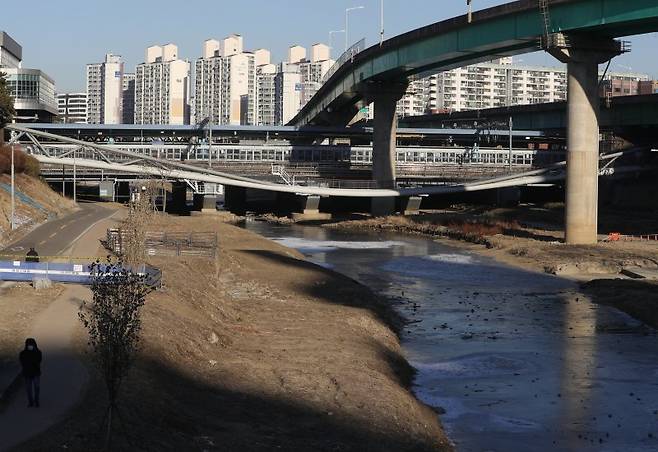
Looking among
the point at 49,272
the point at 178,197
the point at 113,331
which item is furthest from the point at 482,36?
the point at 113,331

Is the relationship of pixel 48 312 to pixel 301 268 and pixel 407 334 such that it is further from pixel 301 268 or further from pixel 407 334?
pixel 301 268

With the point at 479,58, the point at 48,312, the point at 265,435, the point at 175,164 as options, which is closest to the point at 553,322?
the point at 48,312

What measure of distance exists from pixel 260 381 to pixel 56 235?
132 feet

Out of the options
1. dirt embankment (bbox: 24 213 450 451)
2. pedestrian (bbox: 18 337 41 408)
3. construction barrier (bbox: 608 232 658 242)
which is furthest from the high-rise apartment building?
pedestrian (bbox: 18 337 41 408)

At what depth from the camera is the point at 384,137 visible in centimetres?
12225

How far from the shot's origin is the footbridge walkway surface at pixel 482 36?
2813 inches

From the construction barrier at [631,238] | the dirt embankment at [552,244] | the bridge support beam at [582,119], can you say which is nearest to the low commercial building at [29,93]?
the dirt embankment at [552,244]

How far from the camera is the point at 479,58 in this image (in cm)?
9444

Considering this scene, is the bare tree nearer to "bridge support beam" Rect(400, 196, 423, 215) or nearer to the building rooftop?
"bridge support beam" Rect(400, 196, 423, 215)

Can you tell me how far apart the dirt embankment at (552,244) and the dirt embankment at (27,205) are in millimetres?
30370

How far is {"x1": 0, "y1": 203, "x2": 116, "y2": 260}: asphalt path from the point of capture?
54188 millimetres

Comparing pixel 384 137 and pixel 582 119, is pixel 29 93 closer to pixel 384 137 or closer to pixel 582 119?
pixel 384 137

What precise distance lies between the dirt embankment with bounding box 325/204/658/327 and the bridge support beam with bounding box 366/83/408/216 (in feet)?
17.2

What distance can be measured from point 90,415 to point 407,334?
72.8ft
